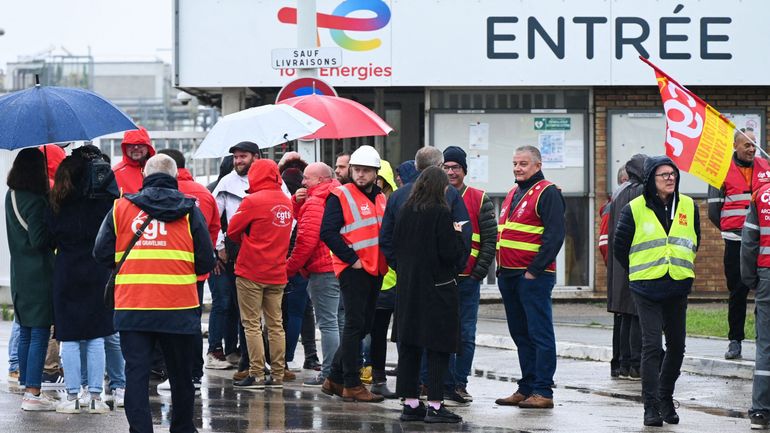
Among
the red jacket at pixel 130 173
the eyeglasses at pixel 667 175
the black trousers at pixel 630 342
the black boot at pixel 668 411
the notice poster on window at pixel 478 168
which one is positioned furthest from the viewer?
the notice poster on window at pixel 478 168

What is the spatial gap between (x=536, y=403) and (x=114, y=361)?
320 cm

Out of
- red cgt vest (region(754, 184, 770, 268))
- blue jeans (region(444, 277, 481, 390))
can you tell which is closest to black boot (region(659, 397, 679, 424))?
red cgt vest (region(754, 184, 770, 268))

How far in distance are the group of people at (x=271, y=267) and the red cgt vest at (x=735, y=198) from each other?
9.82ft

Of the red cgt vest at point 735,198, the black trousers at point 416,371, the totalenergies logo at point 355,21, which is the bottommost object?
the black trousers at point 416,371

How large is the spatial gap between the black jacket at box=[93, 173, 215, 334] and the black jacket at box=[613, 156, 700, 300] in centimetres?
308

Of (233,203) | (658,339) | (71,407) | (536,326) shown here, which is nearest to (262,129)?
(233,203)

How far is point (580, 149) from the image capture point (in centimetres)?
1925

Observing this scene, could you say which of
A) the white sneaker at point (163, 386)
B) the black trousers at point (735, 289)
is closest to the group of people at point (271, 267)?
the white sneaker at point (163, 386)

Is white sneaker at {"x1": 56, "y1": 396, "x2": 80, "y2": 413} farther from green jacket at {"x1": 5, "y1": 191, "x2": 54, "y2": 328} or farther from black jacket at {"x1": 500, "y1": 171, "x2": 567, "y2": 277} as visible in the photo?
black jacket at {"x1": 500, "y1": 171, "x2": 567, "y2": 277}

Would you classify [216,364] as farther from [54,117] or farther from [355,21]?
[355,21]

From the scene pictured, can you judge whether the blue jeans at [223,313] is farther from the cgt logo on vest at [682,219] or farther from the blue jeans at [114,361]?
the cgt logo on vest at [682,219]

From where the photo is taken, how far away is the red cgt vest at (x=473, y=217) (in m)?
10.6

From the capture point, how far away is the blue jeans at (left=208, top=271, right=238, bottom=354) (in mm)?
12391

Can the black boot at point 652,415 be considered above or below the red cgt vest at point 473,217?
below
